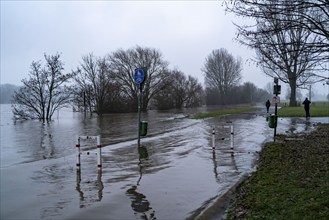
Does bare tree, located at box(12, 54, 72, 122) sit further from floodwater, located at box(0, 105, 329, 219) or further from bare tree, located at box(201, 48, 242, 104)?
bare tree, located at box(201, 48, 242, 104)

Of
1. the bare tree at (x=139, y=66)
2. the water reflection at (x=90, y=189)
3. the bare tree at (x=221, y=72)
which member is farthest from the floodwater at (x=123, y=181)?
the bare tree at (x=221, y=72)

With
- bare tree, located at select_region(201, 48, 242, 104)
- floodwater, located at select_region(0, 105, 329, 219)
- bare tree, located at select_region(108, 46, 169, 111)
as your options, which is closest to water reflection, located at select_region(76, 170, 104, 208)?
floodwater, located at select_region(0, 105, 329, 219)

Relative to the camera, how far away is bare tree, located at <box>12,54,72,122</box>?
47.2m

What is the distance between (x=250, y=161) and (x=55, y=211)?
23.4 ft

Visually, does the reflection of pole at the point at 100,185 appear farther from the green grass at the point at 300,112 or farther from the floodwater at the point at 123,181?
the green grass at the point at 300,112

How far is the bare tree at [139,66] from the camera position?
222ft

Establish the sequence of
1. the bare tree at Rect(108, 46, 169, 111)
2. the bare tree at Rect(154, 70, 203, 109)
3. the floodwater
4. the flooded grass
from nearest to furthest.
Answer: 1. the flooded grass
2. the floodwater
3. the bare tree at Rect(108, 46, 169, 111)
4. the bare tree at Rect(154, 70, 203, 109)

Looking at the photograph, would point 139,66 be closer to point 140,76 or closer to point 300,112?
point 300,112

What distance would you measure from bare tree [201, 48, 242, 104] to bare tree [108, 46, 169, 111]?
33.9 metres

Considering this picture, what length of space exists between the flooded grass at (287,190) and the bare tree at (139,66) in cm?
5712

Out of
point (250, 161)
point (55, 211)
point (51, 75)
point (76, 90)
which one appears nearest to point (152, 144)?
point (250, 161)

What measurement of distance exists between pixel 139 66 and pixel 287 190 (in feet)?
205

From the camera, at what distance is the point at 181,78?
81.9 m

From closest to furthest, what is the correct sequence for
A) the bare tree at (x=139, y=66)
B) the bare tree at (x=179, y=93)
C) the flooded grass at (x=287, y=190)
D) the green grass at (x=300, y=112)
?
1. the flooded grass at (x=287, y=190)
2. the green grass at (x=300, y=112)
3. the bare tree at (x=139, y=66)
4. the bare tree at (x=179, y=93)
